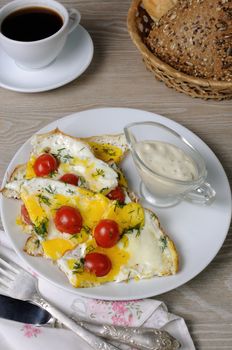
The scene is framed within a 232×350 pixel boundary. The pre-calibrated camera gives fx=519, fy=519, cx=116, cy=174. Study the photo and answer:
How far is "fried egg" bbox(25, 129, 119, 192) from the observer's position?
1471 mm

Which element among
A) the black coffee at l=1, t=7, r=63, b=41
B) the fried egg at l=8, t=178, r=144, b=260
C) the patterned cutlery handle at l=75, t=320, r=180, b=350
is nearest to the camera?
the patterned cutlery handle at l=75, t=320, r=180, b=350

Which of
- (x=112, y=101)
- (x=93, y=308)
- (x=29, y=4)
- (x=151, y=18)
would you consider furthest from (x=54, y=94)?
(x=93, y=308)

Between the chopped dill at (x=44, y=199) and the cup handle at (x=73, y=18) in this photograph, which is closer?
the chopped dill at (x=44, y=199)

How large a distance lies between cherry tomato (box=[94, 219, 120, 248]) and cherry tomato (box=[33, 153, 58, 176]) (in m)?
0.24

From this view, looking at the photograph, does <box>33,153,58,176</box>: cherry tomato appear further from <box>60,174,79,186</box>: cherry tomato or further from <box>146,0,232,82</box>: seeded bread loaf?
<box>146,0,232,82</box>: seeded bread loaf

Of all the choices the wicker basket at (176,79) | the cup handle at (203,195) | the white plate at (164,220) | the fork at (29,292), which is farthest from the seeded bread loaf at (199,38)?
the fork at (29,292)

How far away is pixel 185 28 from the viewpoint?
5.79 feet

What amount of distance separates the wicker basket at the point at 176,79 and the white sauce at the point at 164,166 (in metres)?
0.30

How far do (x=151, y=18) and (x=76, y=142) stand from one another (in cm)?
69

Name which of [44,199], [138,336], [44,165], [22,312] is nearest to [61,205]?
[44,199]

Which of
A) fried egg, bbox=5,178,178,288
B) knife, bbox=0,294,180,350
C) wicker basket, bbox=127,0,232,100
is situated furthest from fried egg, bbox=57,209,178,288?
wicker basket, bbox=127,0,232,100

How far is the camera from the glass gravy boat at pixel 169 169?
4.72ft

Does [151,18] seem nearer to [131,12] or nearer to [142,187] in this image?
[131,12]

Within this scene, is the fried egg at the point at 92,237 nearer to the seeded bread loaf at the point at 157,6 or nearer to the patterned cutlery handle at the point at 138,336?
the patterned cutlery handle at the point at 138,336
